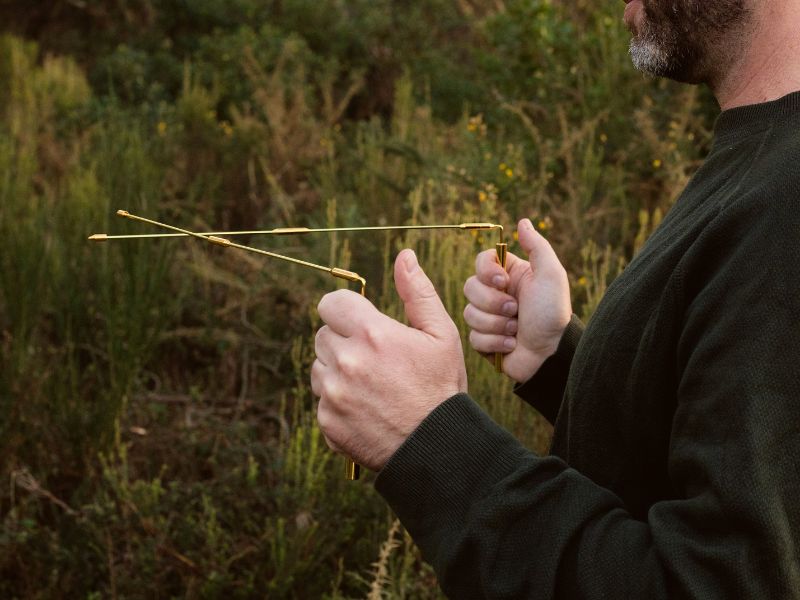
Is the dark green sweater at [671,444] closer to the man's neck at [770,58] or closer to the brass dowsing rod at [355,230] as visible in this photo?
the man's neck at [770,58]

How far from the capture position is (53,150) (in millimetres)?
6152

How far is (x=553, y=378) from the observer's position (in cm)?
167

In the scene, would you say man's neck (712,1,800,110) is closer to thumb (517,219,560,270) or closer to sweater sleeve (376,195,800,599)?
sweater sleeve (376,195,800,599)

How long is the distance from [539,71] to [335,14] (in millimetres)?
4054

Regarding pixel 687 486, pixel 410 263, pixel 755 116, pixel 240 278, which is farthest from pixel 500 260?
pixel 240 278

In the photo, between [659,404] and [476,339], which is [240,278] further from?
[659,404]

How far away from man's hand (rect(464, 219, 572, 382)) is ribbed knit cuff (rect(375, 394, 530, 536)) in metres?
0.53

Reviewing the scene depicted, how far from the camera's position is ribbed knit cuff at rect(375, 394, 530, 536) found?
1108mm

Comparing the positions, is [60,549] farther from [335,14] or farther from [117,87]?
Result: [335,14]

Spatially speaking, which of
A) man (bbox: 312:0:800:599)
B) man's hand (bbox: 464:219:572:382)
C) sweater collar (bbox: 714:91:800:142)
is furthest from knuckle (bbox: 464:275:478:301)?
sweater collar (bbox: 714:91:800:142)

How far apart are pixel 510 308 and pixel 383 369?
58 centimetres

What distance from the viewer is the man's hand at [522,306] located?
1.66m

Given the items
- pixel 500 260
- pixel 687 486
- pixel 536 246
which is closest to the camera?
pixel 687 486

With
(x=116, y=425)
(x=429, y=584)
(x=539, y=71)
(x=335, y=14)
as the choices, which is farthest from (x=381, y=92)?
(x=429, y=584)
